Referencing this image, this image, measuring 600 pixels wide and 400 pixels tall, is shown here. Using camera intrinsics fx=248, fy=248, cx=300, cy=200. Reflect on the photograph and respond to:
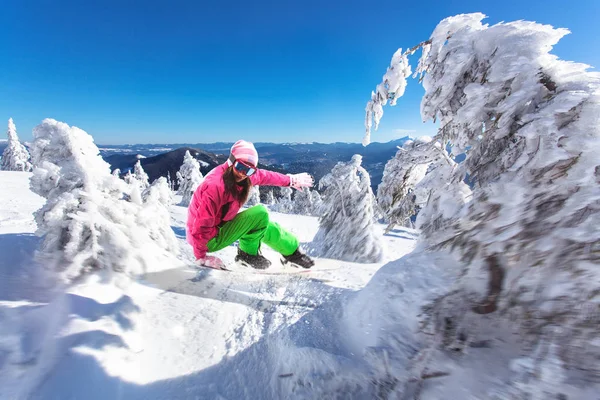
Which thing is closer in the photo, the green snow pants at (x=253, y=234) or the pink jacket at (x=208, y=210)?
the pink jacket at (x=208, y=210)

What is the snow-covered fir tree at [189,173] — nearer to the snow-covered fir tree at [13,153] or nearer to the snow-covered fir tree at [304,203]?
the snow-covered fir tree at [304,203]

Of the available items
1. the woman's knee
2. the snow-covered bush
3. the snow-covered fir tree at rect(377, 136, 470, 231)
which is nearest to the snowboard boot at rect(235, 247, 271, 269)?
the woman's knee

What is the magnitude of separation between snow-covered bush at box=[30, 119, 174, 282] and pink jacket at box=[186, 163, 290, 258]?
0.54 metres

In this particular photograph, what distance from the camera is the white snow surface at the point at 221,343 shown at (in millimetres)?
1378

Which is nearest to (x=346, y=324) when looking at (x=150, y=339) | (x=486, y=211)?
(x=486, y=211)

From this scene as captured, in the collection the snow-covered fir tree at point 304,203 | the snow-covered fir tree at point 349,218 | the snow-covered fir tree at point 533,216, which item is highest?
the snow-covered fir tree at point 533,216

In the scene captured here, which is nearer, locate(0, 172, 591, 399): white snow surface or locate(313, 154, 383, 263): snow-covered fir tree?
locate(0, 172, 591, 399): white snow surface

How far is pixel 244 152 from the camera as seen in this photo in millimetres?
3709

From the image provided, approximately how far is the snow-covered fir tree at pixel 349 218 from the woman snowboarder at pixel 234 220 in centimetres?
681

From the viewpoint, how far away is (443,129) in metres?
3.88

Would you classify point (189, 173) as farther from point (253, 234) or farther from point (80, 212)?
point (80, 212)


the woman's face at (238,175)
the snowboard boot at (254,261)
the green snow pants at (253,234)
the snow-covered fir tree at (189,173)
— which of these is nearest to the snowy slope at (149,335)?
the green snow pants at (253,234)

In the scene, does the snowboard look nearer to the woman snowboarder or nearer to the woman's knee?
the woman snowboarder

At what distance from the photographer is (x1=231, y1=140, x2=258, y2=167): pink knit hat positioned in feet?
12.1
